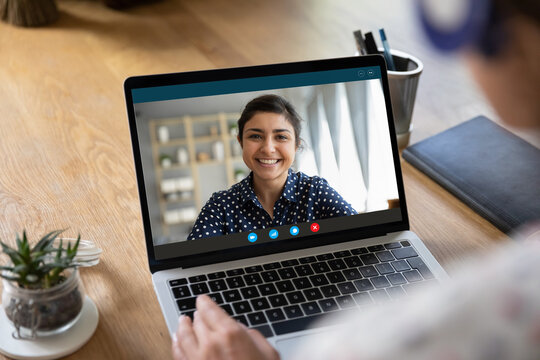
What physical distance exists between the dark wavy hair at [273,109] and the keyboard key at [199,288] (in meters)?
0.23

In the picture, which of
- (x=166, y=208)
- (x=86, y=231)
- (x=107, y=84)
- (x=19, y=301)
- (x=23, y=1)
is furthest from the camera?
(x=23, y=1)

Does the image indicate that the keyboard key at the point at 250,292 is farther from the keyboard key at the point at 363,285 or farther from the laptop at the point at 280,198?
the keyboard key at the point at 363,285

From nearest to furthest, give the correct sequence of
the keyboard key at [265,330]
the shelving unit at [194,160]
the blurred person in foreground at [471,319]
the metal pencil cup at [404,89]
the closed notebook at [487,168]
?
the blurred person in foreground at [471,319] < the keyboard key at [265,330] < the shelving unit at [194,160] < the closed notebook at [487,168] < the metal pencil cup at [404,89]

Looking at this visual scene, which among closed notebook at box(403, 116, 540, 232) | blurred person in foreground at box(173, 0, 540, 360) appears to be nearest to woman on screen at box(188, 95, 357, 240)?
closed notebook at box(403, 116, 540, 232)

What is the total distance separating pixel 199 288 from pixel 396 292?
0.85 ft

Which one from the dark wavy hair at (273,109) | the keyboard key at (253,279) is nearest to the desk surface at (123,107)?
the keyboard key at (253,279)

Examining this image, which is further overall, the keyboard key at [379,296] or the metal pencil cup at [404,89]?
the metal pencil cup at [404,89]

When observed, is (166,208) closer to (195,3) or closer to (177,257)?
(177,257)

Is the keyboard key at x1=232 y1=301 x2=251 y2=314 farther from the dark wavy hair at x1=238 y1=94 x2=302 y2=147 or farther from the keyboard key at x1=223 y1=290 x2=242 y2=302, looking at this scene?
the dark wavy hair at x1=238 y1=94 x2=302 y2=147

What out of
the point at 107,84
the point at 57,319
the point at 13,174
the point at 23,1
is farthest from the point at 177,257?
the point at 23,1

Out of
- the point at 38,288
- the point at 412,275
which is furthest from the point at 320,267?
the point at 38,288

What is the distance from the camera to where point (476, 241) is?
989 mm

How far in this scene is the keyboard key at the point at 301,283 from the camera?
0.82m

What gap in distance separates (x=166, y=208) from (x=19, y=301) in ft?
0.73
